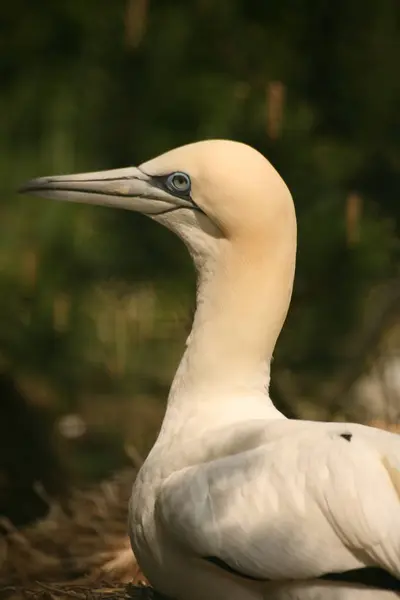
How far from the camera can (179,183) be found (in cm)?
203

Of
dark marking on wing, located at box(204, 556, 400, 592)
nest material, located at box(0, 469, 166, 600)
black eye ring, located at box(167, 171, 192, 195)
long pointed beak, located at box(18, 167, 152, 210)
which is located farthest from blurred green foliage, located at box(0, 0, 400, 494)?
dark marking on wing, located at box(204, 556, 400, 592)

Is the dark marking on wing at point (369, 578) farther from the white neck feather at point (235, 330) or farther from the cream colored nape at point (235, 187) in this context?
the cream colored nape at point (235, 187)

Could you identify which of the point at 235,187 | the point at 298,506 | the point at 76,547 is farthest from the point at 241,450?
the point at 76,547

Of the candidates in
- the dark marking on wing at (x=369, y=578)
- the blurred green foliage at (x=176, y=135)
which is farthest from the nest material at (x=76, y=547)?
the dark marking on wing at (x=369, y=578)

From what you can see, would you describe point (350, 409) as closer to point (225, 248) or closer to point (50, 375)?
point (50, 375)

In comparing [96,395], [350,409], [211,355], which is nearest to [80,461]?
[96,395]

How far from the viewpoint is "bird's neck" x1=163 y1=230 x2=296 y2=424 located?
2035mm

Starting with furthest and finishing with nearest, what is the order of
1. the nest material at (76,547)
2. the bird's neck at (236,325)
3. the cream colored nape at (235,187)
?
the nest material at (76,547) < the bird's neck at (236,325) < the cream colored nape at (235,187)

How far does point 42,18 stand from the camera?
3412 millimetres

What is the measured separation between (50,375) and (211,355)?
6.21 feet

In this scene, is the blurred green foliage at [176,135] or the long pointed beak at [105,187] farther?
the blurred green foliage at [176,135]

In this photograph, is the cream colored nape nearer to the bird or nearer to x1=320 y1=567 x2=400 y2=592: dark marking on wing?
the bird

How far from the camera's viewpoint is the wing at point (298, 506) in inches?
65.3

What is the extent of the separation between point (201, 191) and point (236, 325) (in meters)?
0.26
